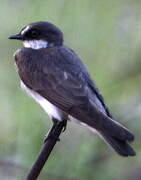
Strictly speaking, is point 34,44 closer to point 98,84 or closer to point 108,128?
point 98,84

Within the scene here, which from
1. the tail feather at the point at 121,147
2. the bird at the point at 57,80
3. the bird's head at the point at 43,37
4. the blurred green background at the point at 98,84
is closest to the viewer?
the tail feather at the point at 121,147

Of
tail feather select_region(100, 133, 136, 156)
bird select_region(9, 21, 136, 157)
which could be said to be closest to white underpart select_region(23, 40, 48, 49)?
bird select_region(9, 21, 136, 157)

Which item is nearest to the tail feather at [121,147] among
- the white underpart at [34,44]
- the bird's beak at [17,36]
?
the bird's beak at [17,36]

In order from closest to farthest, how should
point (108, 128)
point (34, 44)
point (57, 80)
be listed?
point (108, 128) → point (57, 80) → point (34, 44)

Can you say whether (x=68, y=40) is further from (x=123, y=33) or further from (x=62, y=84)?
(x=62, y=84)

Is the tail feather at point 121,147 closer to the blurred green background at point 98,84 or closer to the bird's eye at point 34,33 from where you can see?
the blurred green background at point 98,84

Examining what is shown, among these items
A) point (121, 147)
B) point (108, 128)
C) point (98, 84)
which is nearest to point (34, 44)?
point (98, 84)

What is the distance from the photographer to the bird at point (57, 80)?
1228mm

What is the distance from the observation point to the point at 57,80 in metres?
1.48

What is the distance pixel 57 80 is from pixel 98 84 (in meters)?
0.39

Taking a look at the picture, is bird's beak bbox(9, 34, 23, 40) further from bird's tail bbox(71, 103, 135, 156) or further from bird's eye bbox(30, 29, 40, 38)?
bird's tail bbox(71, 103, 135, 156)

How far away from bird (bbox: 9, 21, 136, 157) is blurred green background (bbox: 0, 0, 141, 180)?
46mm

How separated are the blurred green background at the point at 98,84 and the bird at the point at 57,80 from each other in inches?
1.8

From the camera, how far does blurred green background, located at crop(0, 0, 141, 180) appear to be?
107cm
